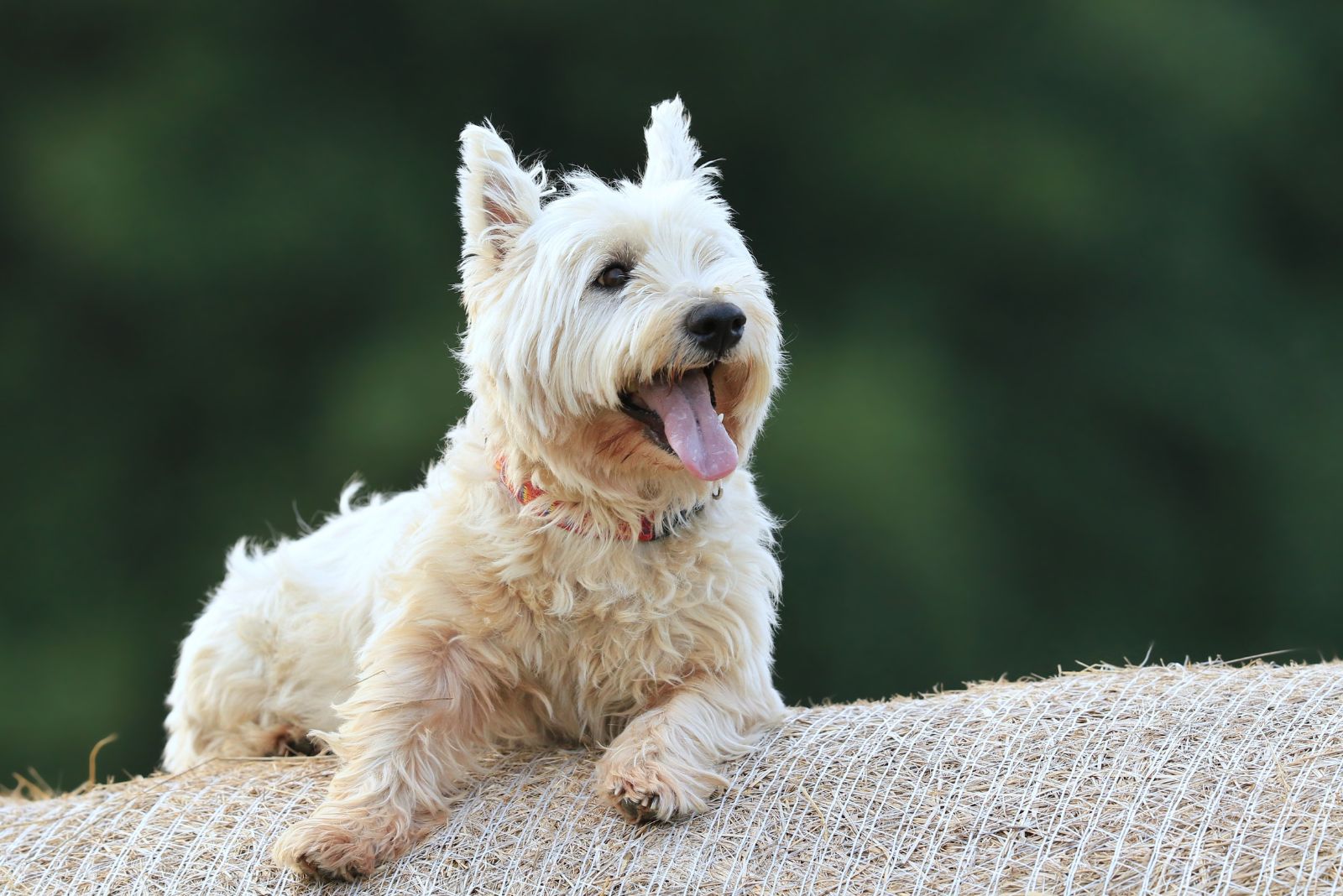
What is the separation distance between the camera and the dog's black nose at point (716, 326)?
3.47 metres

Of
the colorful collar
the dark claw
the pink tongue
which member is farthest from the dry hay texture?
the pink tongue

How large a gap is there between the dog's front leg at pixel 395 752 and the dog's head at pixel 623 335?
0.55m

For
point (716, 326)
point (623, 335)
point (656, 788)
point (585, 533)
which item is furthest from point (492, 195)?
point (656, 788)

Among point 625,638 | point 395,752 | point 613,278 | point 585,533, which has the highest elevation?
point 613,278

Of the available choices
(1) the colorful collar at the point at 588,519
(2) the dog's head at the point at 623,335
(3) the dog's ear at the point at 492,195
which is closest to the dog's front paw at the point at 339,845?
(1) the colorful collar at the point at 588,519

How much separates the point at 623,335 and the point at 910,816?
50.3 inches

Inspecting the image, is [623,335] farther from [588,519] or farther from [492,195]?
[492,195]

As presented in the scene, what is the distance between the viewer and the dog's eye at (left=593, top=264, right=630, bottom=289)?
3.67m

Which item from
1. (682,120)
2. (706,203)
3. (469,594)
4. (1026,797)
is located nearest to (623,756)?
(469,594)

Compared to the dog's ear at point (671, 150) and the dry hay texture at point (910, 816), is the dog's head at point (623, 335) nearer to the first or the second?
the dog's ear at point (671, 150)

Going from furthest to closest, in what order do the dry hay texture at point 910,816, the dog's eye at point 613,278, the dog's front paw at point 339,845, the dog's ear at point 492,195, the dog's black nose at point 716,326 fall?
the dog's ear at point 492,195 < the dog's eye at point 613,278 < the dog's black nose at point 716,326 < the dog's front paw at point 339,845 < the dry hay texture at point 910,816

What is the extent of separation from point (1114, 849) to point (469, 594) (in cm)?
163

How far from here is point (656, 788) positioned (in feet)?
11.0

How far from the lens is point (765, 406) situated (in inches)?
148
